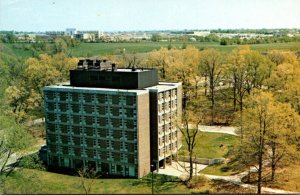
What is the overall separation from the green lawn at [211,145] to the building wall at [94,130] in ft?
27.4

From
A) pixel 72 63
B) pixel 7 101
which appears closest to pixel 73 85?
pixel 7 101

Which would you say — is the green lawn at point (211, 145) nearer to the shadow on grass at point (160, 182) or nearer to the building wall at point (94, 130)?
the shadow on grass at point (160, 182)

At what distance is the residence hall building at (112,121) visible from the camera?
4450cm

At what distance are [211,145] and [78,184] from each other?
19.4m

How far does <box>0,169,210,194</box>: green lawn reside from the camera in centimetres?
3912

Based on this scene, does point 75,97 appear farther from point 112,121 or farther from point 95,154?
point 95,154

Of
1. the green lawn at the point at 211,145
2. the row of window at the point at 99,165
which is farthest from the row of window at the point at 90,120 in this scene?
the green lawn at the point at 211,145

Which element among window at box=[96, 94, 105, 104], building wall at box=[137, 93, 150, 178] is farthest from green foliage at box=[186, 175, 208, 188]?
window at box=[96, 94, 105, 104]

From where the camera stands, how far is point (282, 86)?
61375 millimetres

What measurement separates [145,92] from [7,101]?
28133 mm

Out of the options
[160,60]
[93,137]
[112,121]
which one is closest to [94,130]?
[93,137]

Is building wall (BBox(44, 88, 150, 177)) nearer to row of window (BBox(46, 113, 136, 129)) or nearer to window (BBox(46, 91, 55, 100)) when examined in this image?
row of window (BBox(46, 113, 136, 129))

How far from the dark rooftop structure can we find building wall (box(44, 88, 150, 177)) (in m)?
2.12

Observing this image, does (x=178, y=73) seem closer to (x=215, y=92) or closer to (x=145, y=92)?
(x=215, y=92)
